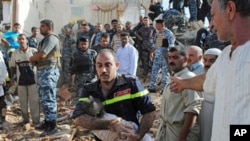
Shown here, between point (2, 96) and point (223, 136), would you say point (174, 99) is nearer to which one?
point (223, 136)

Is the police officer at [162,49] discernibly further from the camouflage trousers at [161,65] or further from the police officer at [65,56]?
the police officer at [65,56]

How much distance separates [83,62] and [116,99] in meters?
4.87

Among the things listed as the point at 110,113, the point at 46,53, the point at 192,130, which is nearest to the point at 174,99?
the point at 192,130

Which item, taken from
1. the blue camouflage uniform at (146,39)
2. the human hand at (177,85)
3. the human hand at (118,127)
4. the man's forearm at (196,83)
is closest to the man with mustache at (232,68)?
the man's forearm at (196,83)

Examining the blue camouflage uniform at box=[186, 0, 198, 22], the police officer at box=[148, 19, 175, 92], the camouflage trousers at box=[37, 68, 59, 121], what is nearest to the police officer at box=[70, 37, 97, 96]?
the camouflage trousers at box=[37, 68, 59, 121]

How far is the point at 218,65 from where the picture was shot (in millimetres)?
2092

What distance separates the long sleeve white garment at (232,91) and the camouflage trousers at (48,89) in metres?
4.74

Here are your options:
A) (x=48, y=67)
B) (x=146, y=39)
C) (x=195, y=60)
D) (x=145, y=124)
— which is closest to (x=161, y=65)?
(x=146, y=39)

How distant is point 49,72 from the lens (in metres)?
6.47

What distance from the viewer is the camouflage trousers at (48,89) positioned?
6.47m

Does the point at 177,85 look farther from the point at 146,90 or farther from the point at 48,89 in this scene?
the point at 48,89

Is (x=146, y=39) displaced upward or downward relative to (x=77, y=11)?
downward

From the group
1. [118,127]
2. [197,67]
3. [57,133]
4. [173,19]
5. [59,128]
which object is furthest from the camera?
[173,19]

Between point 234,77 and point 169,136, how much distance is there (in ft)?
5.49
